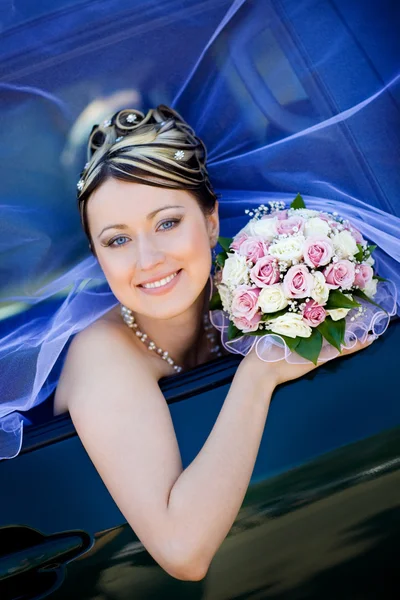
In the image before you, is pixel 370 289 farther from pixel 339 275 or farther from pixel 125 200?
pixel 125 200

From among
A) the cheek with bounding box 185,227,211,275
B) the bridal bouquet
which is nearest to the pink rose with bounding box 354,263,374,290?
the bridal bouquet

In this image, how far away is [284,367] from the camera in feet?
6.39

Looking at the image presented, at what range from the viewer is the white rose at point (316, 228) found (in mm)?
2137

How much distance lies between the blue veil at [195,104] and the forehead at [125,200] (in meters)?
0.28

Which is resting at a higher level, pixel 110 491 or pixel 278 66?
pixel 278 66

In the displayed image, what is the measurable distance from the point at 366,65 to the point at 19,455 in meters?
1.65

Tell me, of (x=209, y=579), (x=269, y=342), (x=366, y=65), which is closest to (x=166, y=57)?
(x=366, y=65)

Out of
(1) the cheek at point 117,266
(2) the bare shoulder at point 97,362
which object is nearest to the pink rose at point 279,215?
(1) the cheek at point 117,266

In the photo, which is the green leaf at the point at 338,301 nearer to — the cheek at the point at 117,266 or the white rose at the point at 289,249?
the white rose at the point at 289,249

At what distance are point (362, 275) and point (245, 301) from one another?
343mm

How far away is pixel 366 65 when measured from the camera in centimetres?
252

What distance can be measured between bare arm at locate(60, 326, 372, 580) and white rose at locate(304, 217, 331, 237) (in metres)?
0.42

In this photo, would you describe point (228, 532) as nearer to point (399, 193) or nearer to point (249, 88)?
point (399, 193)

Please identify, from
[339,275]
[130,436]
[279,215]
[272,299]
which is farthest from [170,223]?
[130,436]
